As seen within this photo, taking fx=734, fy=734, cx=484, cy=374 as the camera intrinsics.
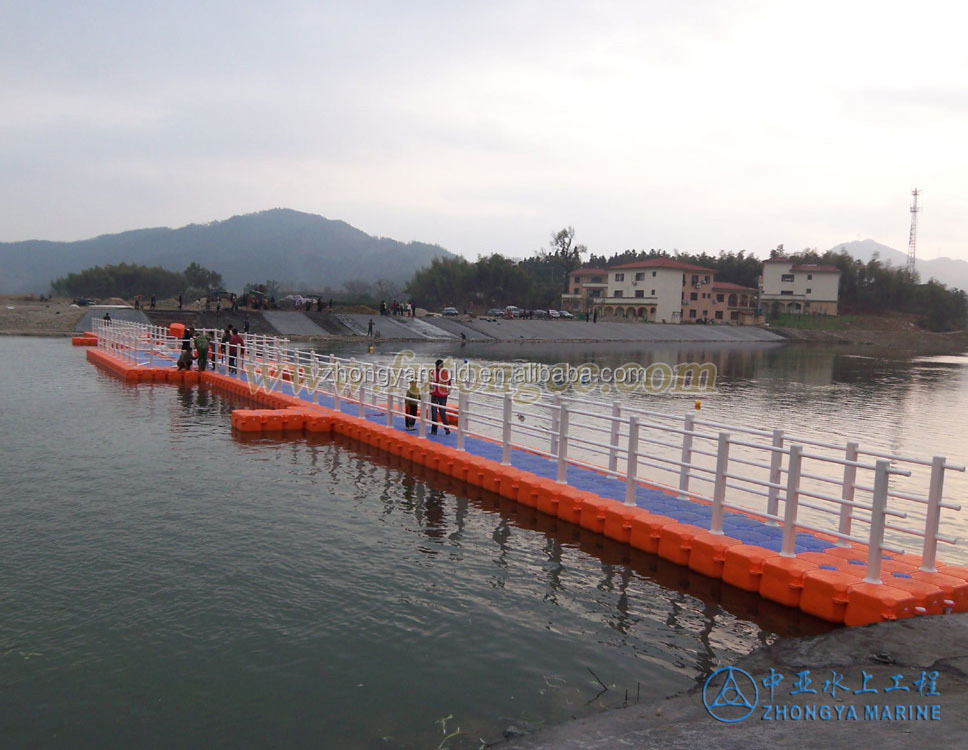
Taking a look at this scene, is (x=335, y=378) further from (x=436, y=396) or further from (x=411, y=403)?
(x=436, y=396)

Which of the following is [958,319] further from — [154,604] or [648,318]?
[154,604]

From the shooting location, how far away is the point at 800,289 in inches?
4621

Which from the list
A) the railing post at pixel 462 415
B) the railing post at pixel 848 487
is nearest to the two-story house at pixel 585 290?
the railing post at pixel 462 415

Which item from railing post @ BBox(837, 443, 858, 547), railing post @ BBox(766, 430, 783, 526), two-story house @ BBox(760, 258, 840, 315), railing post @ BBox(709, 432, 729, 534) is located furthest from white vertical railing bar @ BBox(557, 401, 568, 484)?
two-story house @ BBox(760, 258, 840, 315)

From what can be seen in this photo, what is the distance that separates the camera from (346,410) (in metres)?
20.5

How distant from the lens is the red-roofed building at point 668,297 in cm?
10656

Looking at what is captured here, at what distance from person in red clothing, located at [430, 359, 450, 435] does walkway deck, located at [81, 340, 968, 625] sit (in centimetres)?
35

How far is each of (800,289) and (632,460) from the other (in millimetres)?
118223

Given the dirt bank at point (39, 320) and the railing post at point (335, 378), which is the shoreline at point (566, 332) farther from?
the railing post at point (335, 378)

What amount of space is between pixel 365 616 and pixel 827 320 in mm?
117541

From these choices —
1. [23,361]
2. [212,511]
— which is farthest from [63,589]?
[23,361]

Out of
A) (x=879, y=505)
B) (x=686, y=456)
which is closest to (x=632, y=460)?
(x=686, y=456)

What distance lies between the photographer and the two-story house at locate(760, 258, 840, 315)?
115812 mm

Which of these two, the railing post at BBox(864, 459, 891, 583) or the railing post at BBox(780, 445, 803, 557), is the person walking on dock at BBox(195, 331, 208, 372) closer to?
the railing post at BBox(780, 445, 803, 557)
